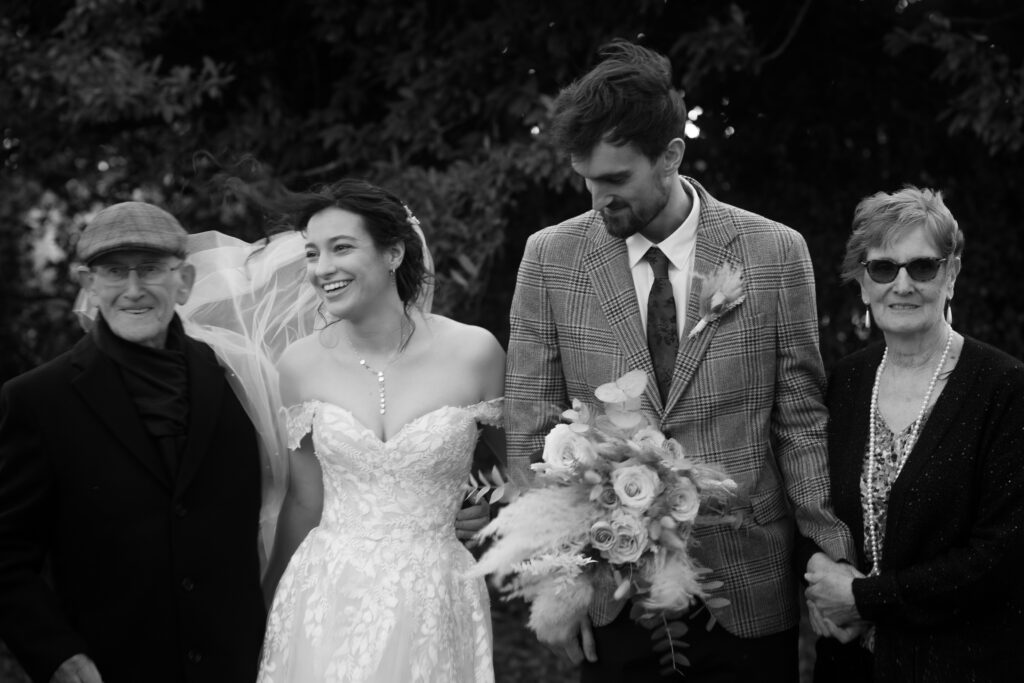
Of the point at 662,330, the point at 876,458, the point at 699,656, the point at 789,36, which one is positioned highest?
the point at 789,36

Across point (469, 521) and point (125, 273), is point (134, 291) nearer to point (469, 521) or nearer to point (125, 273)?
point (125, 273)

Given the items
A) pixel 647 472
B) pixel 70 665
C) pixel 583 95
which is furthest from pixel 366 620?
pixel 583 95

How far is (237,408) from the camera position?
3.92 meters

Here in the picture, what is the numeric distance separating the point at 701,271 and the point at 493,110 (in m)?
3.15

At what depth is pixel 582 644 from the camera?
3.81 m

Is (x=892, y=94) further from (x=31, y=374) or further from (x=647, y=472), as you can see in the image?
(x=31, y=374)

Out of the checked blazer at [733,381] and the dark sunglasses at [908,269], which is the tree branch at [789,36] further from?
the dark sunglasses at [908,269]

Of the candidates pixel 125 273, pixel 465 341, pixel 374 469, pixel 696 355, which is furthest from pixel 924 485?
pixel 125 273

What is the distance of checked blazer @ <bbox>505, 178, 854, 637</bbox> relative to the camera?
12.0 feet

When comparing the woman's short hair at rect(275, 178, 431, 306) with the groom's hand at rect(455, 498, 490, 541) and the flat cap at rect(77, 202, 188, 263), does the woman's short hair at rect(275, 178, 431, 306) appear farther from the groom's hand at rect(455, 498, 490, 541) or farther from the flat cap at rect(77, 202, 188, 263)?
the groom's hand at rect(455, 498, 490, 541)

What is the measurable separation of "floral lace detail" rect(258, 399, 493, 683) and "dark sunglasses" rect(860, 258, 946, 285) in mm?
1259

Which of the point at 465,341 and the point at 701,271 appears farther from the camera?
the point at 465,341

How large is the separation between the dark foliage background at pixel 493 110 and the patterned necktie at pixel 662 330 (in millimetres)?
2573

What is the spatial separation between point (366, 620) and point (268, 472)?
1.92ft
